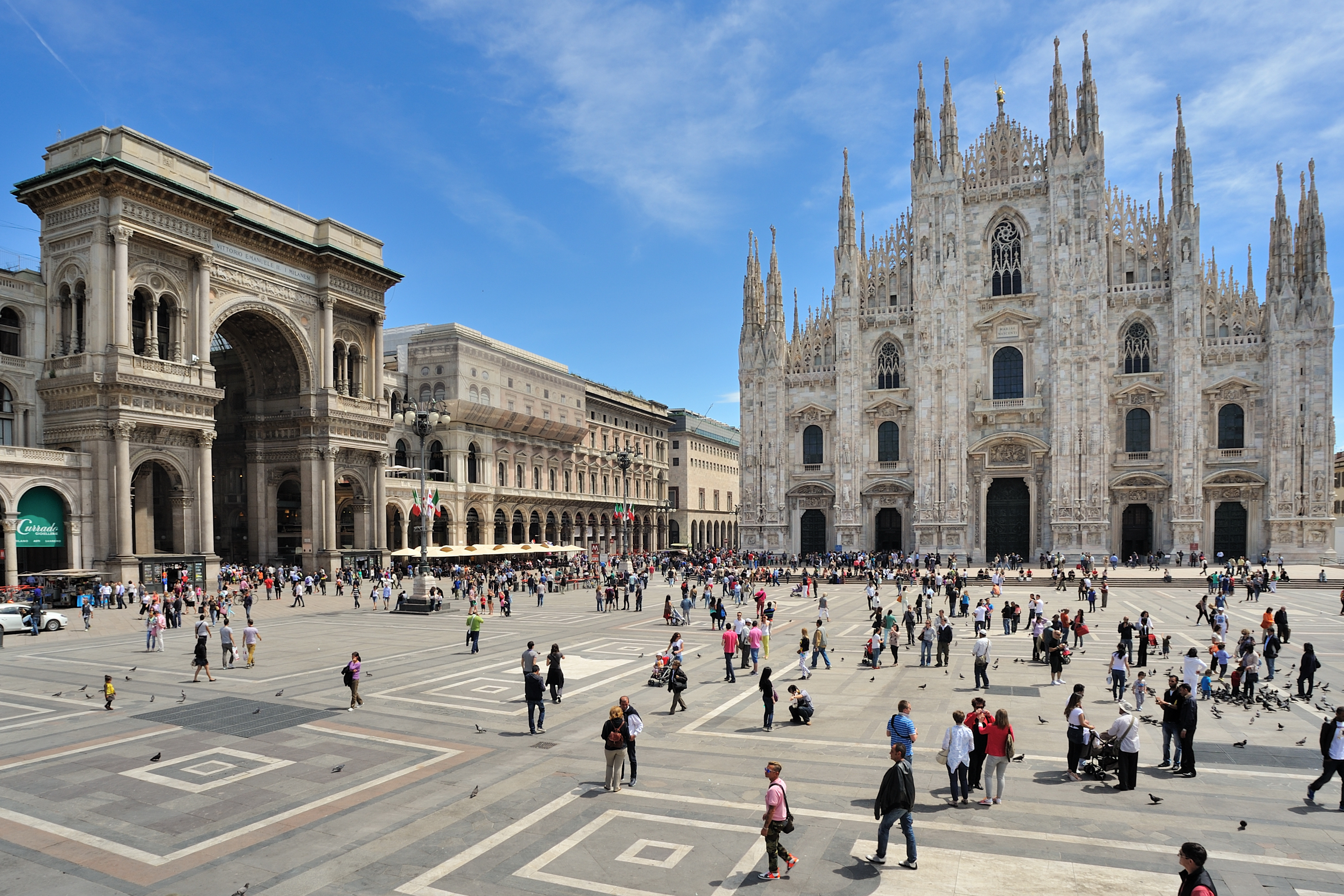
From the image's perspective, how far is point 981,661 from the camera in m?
17.1

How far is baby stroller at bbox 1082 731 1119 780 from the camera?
37.5ft

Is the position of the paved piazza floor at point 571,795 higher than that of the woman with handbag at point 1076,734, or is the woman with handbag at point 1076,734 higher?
the woman with handbag at point 1076,734

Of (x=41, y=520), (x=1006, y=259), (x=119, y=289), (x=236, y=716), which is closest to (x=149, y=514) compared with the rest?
(x=41, y=520)

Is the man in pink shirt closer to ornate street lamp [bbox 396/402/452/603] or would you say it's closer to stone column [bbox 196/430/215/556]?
ornate street lamp [bbox 396/402/452/603]

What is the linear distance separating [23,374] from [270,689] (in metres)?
31.9

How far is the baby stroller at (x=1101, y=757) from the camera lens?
11438mm

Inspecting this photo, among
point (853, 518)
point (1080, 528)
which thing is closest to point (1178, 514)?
point (1080, 528)

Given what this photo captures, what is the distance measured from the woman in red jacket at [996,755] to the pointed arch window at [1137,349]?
162 ft

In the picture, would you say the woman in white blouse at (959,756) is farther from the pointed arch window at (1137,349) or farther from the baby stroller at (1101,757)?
the pointed arch window at (1137,349)

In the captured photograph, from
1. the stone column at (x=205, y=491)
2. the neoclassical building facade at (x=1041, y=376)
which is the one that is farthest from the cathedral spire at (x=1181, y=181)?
the stone column at (x=205, y=491)

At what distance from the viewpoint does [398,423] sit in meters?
62.0

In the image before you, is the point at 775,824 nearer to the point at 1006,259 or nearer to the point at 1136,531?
the point at 1136,531

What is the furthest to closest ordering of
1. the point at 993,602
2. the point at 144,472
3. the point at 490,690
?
the point at 144,472 → the point at 993,602 → the point at 490,690

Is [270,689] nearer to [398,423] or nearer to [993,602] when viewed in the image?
[993,602]
